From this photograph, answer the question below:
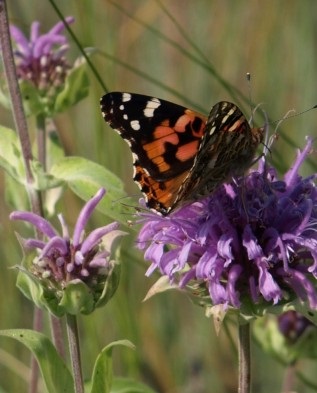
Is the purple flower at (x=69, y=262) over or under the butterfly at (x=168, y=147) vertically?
under

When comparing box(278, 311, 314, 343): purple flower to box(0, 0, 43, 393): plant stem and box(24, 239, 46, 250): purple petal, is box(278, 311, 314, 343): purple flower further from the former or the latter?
box(24, 239, 46, 250): purple petal

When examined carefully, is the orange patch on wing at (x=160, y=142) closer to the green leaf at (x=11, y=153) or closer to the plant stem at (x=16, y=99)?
the plant stem at (x=16, y=99)

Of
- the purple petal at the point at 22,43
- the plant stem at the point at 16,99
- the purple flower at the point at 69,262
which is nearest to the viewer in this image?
the purple flower at the point at 69,262

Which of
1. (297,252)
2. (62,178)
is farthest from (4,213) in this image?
(297,252)

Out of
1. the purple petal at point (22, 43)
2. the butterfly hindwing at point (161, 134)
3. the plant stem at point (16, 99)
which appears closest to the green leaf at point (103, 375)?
the butterfly hindwing at point (161, 134)

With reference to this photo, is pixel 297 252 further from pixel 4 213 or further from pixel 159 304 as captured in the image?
pixel 4 213

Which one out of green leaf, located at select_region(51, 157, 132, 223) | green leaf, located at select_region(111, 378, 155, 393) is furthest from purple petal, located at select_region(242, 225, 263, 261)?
green leaf, located at select_region(111, 378, 155, 393)
